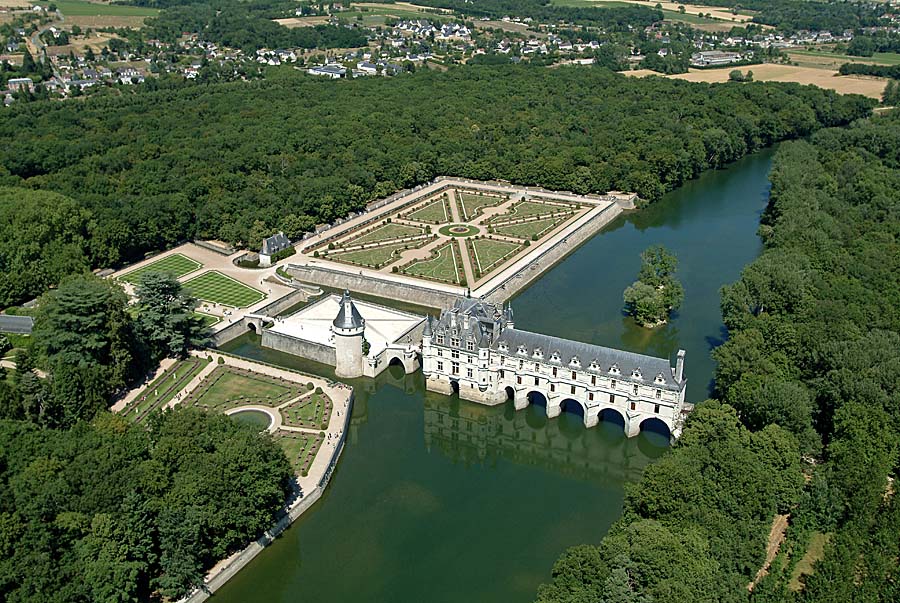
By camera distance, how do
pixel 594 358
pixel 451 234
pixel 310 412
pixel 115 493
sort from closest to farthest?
pixel 115 493
pixel 594 358
pixel 310 412
pixel 451 234

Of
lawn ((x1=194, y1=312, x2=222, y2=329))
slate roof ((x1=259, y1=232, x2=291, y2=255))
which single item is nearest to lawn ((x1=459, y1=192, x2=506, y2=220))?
slate roof ((x1=259, y1=232, x2=291, y2=255))

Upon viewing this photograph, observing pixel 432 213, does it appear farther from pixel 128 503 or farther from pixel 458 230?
pixel 128 503

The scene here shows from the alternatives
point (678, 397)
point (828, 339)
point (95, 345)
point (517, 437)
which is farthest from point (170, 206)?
point (828, 339)

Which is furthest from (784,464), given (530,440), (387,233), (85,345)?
(387,233)

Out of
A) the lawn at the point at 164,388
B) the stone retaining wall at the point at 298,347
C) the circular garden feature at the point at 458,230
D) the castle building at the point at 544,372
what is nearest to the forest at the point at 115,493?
the lawn at the point at 164,388

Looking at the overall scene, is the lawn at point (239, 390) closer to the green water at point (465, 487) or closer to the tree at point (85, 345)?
the green water at point (465, 487)

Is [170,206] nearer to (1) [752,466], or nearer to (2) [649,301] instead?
(2) [649,301]

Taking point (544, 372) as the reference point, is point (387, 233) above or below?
below
